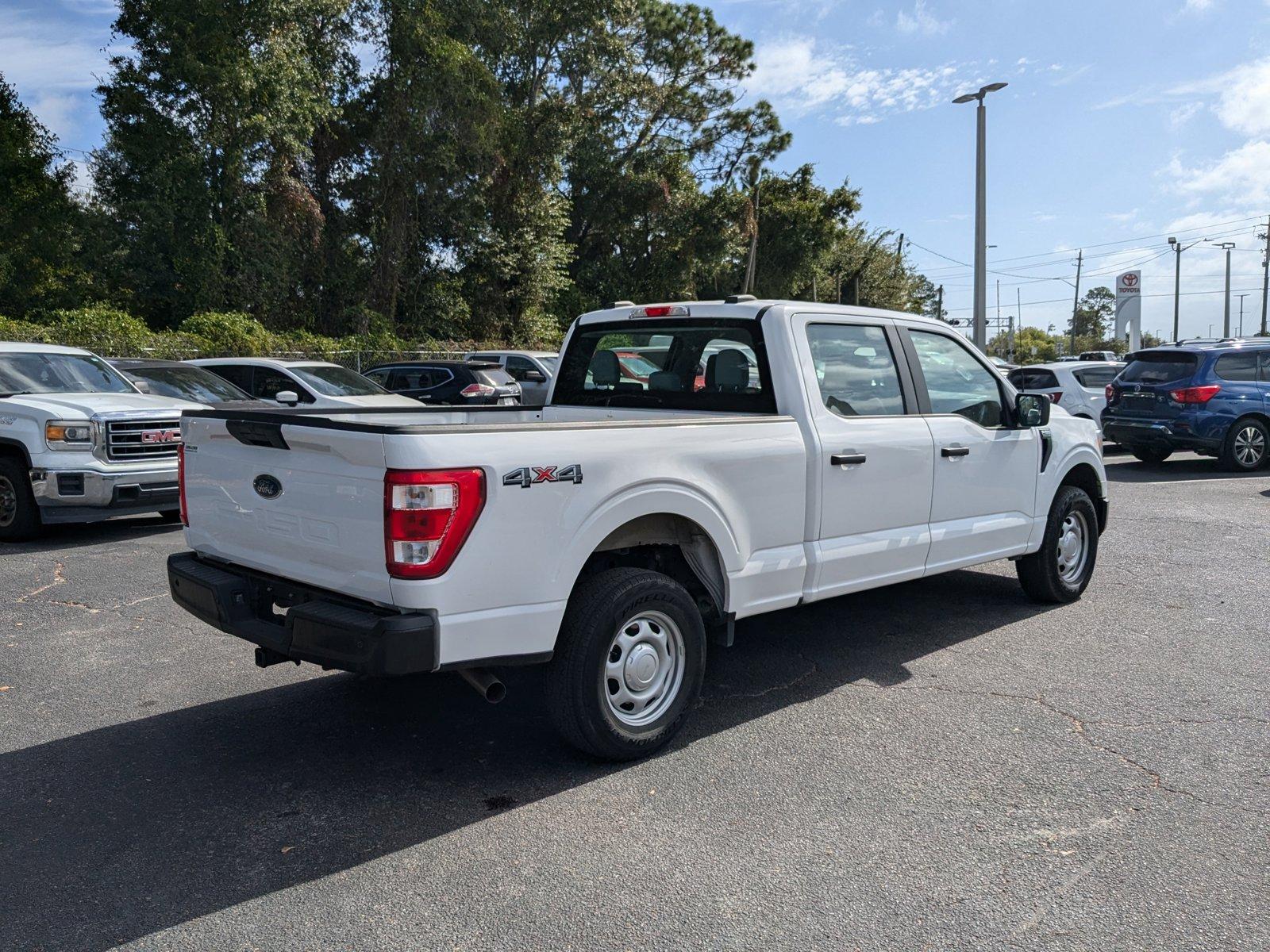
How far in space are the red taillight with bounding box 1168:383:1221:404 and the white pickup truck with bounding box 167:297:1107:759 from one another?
9106mm

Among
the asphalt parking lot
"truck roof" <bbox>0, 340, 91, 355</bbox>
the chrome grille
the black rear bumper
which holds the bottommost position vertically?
the asphalt parking lot

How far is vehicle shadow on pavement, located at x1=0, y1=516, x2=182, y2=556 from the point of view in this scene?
871 cm

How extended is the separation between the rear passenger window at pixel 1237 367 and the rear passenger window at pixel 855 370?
35.6ft

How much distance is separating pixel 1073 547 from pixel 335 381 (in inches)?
371

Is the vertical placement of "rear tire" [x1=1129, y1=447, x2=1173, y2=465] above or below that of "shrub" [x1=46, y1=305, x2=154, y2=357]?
below

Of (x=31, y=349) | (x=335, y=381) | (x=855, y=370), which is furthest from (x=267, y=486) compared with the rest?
(x=335, y=381)

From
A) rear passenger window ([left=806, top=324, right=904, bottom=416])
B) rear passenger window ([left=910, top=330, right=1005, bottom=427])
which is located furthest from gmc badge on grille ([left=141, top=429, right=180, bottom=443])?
rear passenger window ([left=910, top=330, right=1005, bottom=427])

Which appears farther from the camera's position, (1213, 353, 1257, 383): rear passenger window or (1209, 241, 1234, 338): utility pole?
(1209, 241, 1234, 338): utility pole

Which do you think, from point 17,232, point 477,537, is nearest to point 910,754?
point 477,537

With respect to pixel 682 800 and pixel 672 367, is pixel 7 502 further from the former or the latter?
pixel 682 800

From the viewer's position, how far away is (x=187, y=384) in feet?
38.3

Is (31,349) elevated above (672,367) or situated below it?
above

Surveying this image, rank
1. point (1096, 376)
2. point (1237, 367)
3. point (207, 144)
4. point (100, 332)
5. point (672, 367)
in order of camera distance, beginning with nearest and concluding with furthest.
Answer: point (672, 367) → point (1237, 367) → point (1096, 376) → point (100, 332) → point (207, 144)

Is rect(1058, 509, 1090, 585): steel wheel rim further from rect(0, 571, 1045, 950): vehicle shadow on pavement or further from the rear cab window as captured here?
the rear cab window
